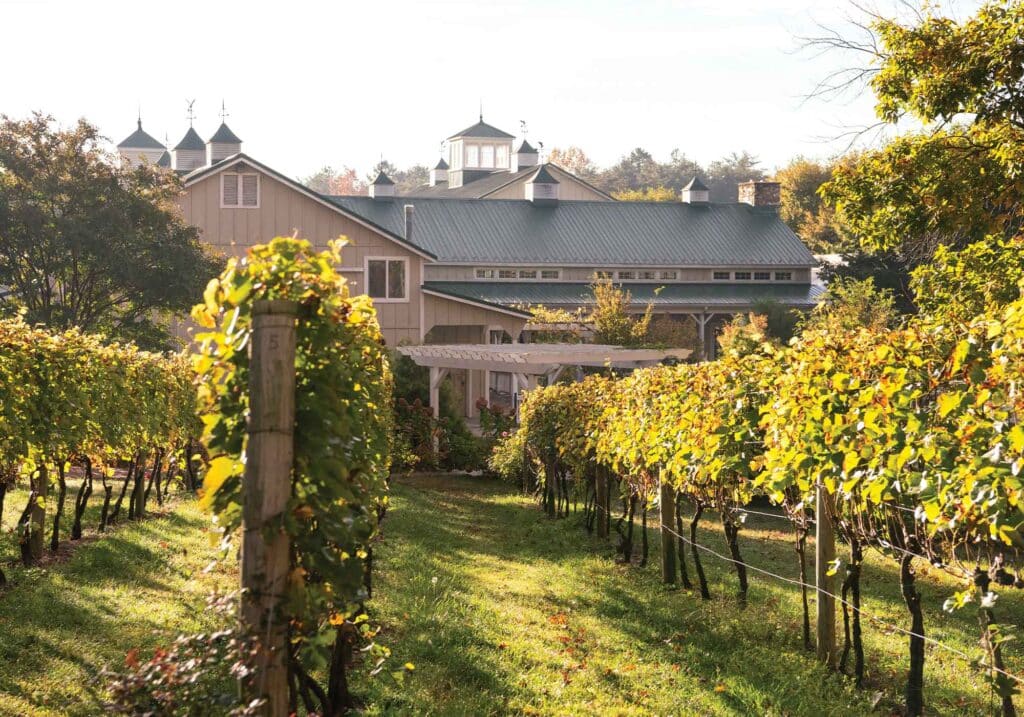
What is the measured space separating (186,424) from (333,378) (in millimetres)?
12057

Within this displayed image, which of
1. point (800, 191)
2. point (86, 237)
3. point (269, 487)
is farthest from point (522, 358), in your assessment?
point (800, 191)

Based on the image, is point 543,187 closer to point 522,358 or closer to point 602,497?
point 522,358

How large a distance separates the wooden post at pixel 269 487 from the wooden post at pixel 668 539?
7.10 meters

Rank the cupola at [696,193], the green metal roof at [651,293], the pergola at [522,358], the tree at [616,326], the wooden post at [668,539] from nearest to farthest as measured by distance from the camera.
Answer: the wooden post at [668,539], the pergola at [522,358], the tree at [616,326], the green metal roof at [651,293], the cupola at [696,193]

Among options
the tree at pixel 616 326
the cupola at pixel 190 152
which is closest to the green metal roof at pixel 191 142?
the cupola at pixel 190 152

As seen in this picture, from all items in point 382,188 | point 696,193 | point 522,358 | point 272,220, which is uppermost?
point 382,188

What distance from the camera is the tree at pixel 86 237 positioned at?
27781 millimetres

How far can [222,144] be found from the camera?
54.6 metres

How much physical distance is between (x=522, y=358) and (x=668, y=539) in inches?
461

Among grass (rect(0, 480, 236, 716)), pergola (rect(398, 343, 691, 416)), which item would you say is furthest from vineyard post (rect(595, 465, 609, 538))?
pergola (rect(398, 343, 691, 416))

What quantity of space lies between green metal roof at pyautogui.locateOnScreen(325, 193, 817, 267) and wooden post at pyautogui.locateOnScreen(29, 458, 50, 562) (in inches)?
1227

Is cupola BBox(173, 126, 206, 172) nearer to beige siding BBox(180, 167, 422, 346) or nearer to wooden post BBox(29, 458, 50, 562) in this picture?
beige siding BBox(180, 167, 422, 346)

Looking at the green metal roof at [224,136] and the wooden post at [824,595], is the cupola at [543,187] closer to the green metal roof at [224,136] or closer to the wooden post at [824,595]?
the green metal roof at [224,136]

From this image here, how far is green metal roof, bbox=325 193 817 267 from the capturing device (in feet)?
140
